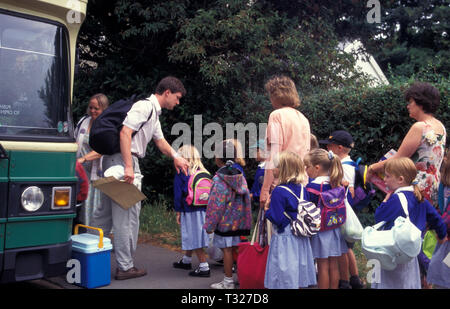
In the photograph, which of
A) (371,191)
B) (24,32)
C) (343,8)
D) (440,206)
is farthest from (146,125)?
(343,8)

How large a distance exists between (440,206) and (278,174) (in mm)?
1453

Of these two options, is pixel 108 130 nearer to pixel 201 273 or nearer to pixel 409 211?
pixel 201 273

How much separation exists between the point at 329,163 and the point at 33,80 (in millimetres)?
2681

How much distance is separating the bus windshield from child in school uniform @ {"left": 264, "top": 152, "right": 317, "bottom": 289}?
6.29 feet

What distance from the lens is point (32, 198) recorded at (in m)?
4.00

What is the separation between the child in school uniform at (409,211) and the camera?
12.5 ft

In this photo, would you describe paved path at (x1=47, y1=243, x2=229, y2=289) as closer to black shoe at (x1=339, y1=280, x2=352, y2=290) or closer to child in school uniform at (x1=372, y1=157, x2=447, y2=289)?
black shoe at (x1=339, y1=280, x2=352, y2=290)

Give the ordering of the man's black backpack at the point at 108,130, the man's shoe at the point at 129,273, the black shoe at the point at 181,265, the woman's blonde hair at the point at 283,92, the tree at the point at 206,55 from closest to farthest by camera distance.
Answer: the woman's blonde hair at the point at 283,92 < the man's black backpack at the point at 108,130 < the man's shoe at the point at 129,273 < the black shoe at the point at 181,265 < the tree at the point at 206,55

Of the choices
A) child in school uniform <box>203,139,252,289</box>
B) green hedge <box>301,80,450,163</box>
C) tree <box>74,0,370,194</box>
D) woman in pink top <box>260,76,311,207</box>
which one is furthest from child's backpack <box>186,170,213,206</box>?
tree <box>74,0,370,194</box>

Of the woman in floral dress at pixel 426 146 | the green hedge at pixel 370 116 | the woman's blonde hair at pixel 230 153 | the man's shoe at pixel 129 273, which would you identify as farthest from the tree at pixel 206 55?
the woman in floral dress at pixel 426 146

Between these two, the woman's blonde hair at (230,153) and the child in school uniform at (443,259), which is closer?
the child in school uniform at (443,259)

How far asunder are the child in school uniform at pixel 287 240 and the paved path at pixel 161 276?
3.59 feet

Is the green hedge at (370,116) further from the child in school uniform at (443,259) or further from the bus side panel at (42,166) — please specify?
the bus side panel at (42,166)

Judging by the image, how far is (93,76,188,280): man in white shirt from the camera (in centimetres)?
493
